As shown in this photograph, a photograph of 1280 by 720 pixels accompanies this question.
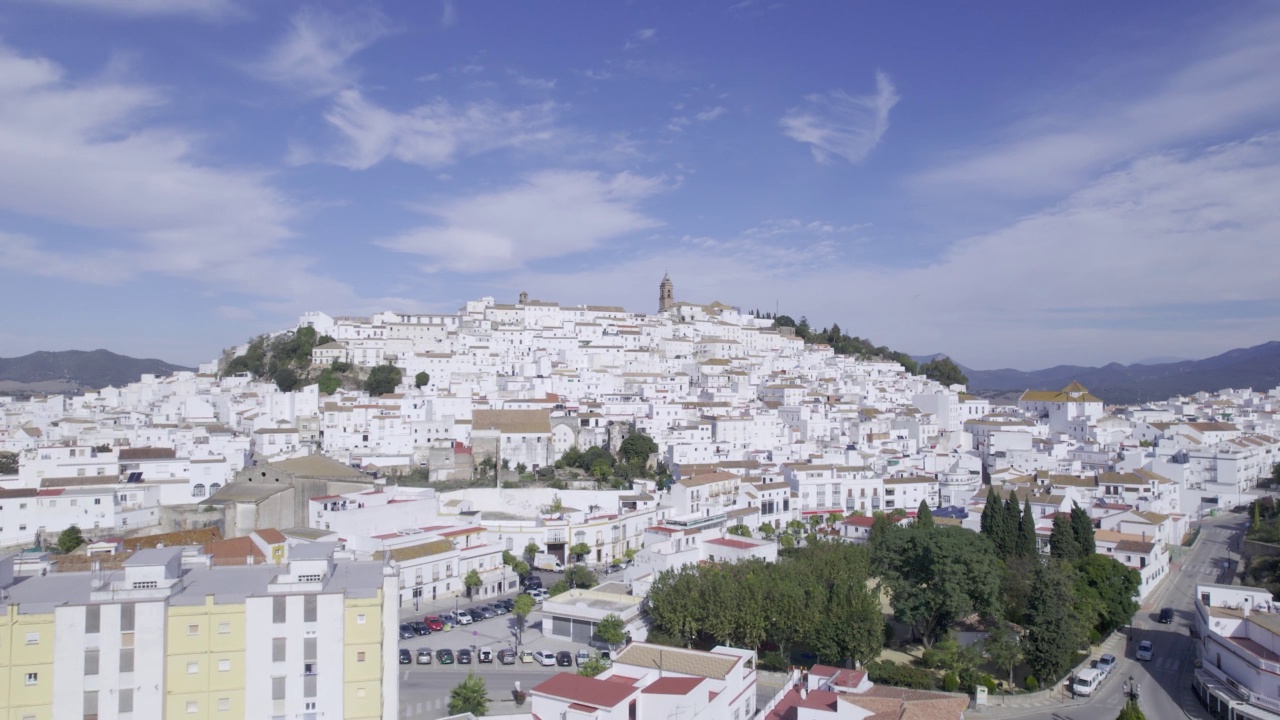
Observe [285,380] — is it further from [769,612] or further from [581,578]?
[769,612]

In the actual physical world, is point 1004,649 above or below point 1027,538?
below

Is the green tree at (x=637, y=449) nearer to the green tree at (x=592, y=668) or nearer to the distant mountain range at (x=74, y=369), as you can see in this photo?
the green tree at (x=592, y=668)

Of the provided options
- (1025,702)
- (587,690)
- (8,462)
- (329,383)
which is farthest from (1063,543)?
(8,462)

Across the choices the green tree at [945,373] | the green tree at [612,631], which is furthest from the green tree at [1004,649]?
the green tree at [945,373]

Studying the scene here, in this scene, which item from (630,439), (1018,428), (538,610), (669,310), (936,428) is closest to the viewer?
(538,610)

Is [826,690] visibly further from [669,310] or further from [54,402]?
[669,310]

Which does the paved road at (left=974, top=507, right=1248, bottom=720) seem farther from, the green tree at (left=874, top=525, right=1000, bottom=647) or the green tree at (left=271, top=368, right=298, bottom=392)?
the green tree at (left=271, top=368, right=298, bottom=392)

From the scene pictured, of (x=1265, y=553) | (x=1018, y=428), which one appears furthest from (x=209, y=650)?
(x=1018, y=428)
